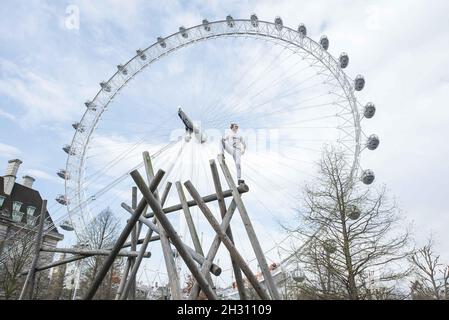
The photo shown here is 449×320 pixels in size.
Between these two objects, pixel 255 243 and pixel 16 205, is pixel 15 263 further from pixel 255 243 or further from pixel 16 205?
pixel 255 243

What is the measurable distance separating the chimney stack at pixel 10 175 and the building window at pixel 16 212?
2177 mm

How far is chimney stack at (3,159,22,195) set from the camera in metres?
45.2

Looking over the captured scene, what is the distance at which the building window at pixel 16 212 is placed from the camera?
41.7 metres

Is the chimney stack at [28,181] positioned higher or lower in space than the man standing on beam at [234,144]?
higher

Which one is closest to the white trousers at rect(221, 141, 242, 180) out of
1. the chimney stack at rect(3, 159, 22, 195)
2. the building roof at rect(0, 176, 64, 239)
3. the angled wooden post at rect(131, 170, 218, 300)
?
the angled wooden post at rect(131, 170, 218, 300)

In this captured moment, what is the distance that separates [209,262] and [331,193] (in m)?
10.4

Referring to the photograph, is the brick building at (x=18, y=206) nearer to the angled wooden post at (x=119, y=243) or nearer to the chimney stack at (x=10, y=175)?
the chimney stack at (x=10, y=175)

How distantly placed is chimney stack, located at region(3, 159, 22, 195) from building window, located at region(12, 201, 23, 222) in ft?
7.14

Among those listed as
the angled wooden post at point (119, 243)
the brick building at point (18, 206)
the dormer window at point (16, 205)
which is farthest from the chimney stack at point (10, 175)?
the angled wooden post at point (119, 243)

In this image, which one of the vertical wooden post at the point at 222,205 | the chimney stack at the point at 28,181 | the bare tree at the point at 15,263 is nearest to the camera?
the vertical wooden post at the point at 222,205

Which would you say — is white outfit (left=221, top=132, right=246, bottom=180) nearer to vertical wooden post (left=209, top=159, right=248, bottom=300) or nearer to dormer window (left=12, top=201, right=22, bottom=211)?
vertical wooden post (left=209, top=159, right=248, bottom=300)

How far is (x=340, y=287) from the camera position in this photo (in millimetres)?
12617

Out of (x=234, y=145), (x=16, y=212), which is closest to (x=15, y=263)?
(x=16, y=212)
